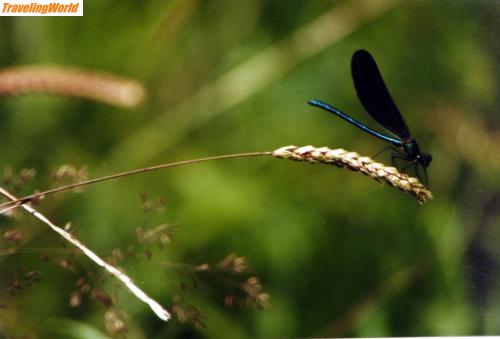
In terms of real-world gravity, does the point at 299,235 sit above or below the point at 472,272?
above

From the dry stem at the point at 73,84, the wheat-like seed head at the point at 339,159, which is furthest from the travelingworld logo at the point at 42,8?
the wheat-like seed head at the point at 339,159

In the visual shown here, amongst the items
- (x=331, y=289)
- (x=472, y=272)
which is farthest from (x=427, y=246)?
(x=331, y=289)

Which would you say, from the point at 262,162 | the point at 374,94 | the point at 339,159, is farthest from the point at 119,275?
the point at 374,94

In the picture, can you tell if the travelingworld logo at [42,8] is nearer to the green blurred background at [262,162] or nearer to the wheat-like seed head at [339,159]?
the green blurred background at [262,162]

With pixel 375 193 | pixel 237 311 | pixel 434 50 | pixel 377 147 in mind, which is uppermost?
pixel 434 50

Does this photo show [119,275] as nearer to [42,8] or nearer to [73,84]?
[73,84]

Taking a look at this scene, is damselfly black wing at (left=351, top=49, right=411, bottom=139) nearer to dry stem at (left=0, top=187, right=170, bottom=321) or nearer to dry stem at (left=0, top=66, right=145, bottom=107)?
dry stem at (left=0, top=66, right=145, bottom=107)

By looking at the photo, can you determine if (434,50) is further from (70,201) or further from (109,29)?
(70,201)
